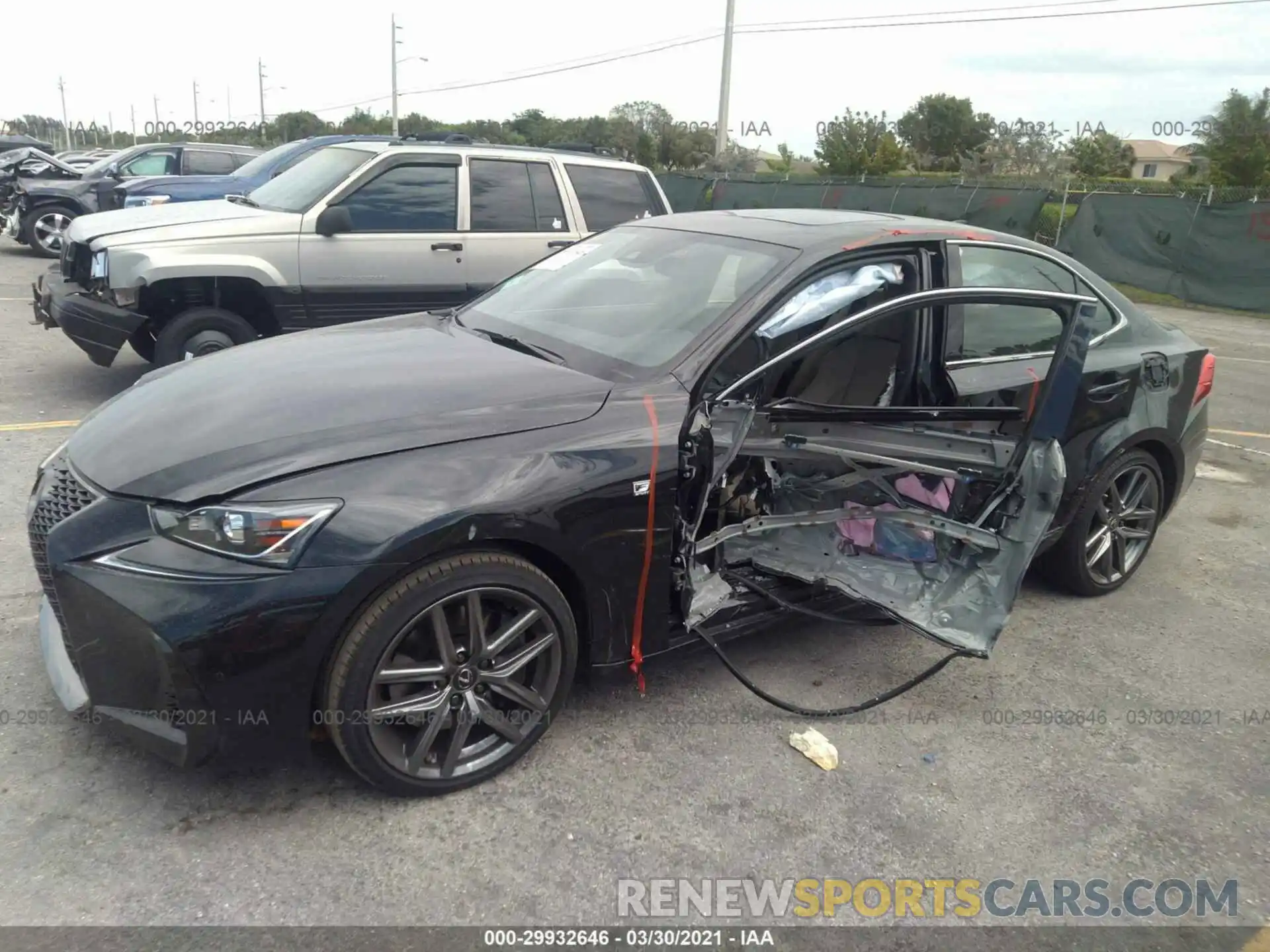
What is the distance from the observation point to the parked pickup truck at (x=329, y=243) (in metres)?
6.16

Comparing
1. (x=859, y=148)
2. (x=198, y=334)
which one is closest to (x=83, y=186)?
(x=198, y=334)

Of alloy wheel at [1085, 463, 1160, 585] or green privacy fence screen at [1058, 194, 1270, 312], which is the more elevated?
green privacy fence screen at [1058, 194, 1270, 312]

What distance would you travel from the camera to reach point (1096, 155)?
42.4 meters

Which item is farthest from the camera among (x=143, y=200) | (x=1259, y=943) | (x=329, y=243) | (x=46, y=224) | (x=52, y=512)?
(x=46, y=224)

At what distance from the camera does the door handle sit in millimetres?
3996

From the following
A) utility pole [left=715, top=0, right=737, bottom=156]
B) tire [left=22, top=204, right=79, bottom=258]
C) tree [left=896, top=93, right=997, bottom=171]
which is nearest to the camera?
tire [left=22, top=204, right=79, bottom=258]

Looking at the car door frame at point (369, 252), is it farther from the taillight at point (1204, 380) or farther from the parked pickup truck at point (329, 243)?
the taillight at point (1204, 380)

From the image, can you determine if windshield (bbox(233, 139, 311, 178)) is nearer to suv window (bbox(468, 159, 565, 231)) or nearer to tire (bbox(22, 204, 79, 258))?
tire (bbox(22, 204, 79, 258))

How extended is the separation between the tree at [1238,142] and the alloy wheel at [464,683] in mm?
35025

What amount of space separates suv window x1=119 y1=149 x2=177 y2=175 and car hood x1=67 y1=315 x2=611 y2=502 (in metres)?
12.9

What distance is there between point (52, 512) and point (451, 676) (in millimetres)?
1203

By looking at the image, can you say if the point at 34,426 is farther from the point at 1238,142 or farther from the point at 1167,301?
the point at 1238,142

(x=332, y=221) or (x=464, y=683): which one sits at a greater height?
(x=332, y=221)

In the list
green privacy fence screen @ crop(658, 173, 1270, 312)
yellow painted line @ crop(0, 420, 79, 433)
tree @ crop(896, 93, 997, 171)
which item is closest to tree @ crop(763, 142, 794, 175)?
tree @ crop(896, 93, 997, 171)
